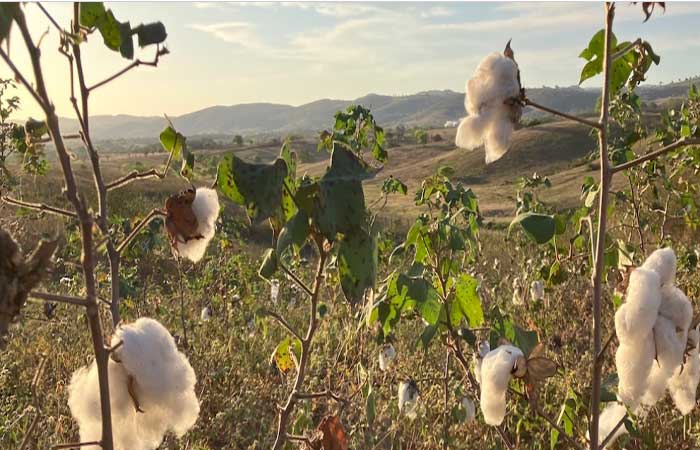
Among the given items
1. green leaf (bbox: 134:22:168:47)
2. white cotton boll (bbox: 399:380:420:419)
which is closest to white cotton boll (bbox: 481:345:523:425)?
green leaf (bbox: 134:22:168:47)

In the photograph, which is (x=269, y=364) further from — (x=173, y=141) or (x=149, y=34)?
(x=149, y=34)

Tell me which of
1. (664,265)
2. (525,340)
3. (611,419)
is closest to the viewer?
(664,265)

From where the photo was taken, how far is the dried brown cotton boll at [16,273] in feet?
1.91

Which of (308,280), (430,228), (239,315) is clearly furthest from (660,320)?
(308,280)

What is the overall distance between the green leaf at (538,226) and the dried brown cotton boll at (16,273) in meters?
0.78

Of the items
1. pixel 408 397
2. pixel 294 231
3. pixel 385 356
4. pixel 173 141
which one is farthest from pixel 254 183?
pixel 385 356

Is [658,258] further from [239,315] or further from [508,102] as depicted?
[239,315]

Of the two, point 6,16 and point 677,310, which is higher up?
point 6,16

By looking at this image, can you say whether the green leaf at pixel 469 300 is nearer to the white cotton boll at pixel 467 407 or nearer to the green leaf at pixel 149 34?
the white cotton boll at pixel 467 407

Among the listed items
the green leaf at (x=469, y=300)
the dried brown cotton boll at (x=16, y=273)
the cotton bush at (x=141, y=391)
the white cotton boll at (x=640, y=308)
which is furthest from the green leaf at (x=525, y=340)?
the dried brown cotton boll at (x=16, y=273)

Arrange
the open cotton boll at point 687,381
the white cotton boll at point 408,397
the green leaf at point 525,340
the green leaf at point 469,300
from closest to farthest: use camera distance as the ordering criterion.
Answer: the open cotton boll at point 687,381, the green leaf at point 525,340, the green leaf at point 469,300, the white cotton boll at point 408,397

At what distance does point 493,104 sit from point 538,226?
23 cm

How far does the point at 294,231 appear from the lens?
94cm

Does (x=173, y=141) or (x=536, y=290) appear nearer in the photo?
(x=173, y=141)
